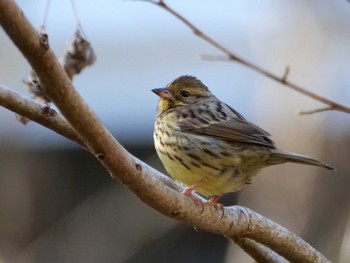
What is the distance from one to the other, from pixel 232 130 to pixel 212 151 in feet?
0.83

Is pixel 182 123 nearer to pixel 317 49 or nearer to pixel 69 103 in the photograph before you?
pixel 69 103

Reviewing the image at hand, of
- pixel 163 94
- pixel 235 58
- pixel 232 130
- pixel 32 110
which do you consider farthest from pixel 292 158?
pixel 32 110

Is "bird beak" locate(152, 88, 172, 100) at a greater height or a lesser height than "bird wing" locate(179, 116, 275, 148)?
greater

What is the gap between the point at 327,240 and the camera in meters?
8.06

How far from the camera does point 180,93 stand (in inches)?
234

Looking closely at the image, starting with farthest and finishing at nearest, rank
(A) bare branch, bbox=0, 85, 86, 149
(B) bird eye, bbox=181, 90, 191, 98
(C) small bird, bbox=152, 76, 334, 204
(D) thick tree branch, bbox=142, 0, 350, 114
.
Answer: (B) bird eye, bbox=181, 90, 191, 98, (C) small bird, bbox=152, 76, 334, 204, (D) thick tree branch, bbox=142, 0, 350, 114, (A) bare branch, bbox=0, 85, 86, 149

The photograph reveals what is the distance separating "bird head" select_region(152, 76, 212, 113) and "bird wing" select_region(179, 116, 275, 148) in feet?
1.28

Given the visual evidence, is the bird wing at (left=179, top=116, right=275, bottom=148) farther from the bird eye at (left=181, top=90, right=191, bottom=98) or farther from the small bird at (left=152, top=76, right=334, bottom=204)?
the bird eye at (left=181, top=90, right=191, bottom=98)

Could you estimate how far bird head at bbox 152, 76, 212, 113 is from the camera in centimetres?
587

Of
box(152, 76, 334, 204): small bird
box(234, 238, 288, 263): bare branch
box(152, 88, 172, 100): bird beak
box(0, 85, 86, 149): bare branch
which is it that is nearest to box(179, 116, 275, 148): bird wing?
box(152, 76, 334, 204): small bird

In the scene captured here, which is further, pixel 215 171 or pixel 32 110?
pixel 215 171

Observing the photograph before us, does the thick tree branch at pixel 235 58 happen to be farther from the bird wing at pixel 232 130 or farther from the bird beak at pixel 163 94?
the bird beak at pixel 163 94

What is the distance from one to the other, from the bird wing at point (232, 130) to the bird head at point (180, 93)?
0.39 meters

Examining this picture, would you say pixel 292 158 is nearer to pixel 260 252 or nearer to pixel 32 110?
pixel 260 252
